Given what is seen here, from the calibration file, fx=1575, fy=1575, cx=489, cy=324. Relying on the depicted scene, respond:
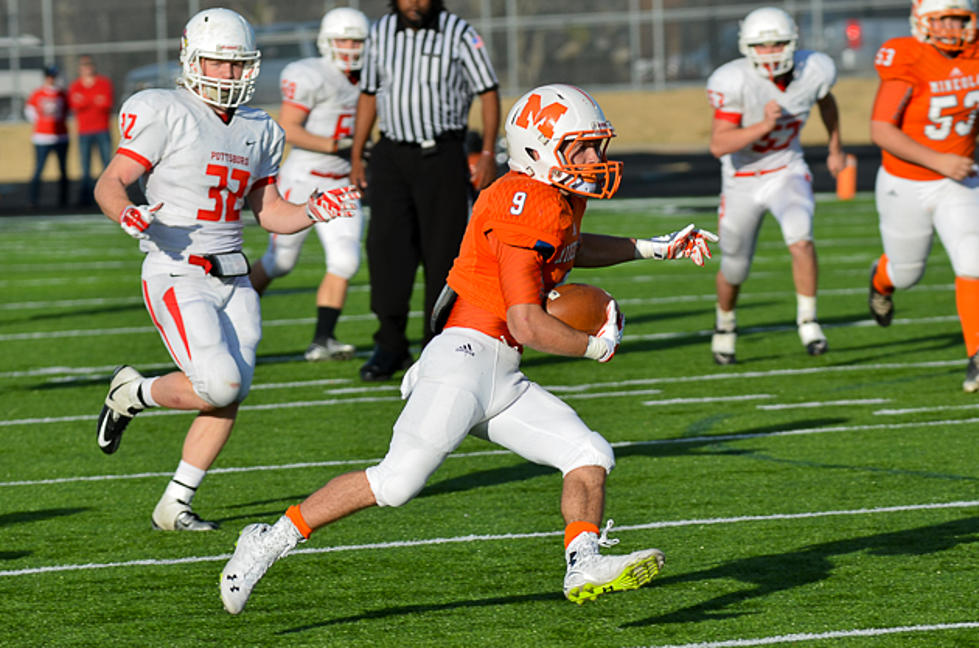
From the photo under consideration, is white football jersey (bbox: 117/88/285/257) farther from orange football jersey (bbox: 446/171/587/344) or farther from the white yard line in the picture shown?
orange football jersey (bbox: 446/171/587/344)

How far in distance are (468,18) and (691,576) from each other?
26.4m

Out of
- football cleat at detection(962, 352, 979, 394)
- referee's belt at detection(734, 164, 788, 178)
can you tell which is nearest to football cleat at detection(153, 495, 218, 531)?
football cleat at detection(962, 352, 979, 394)

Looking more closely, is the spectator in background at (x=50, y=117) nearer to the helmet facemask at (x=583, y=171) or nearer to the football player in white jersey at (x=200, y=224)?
the football player in white jersey at (x=200, y=224)

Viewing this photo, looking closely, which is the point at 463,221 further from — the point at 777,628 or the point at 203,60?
the point at 777,628

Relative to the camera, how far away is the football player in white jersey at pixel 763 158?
8617 millimetres

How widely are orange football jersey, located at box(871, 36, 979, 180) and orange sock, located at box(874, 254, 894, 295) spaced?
0.73m

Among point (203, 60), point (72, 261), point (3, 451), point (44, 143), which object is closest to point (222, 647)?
point (203, 60)

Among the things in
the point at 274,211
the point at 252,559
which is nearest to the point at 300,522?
the point at 252,559

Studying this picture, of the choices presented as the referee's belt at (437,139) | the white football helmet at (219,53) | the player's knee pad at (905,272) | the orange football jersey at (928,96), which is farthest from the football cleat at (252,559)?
the player's knee pad at (905,272)

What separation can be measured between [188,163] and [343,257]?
3.64 m

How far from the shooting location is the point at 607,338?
427 cm

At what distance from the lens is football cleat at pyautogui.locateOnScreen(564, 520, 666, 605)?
3943mm

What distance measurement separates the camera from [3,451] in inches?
277

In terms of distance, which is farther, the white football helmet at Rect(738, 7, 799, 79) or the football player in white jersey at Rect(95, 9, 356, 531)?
the white football helmet at Rect(738, 7, 799, 79)
